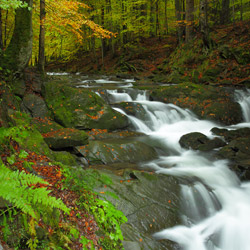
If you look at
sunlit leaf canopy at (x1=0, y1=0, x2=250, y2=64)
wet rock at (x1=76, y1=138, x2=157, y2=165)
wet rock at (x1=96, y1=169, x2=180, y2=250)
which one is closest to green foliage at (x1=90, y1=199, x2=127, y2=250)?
wet rock at (x1=96, y1=169, x2=180, y2=250)

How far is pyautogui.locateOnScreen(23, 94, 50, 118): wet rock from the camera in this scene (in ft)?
28.3

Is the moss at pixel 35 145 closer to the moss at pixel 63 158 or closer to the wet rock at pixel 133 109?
the moss at pixel 63 158

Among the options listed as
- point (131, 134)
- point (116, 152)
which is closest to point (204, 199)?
point (116, 152)

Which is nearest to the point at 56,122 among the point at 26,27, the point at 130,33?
the point at 26,27

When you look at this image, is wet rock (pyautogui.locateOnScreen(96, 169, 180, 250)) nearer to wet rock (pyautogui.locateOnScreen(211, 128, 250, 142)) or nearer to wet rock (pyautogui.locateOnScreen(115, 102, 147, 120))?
wet rock (pyautogui.locateOnScreen(211, 128, 250, 142))

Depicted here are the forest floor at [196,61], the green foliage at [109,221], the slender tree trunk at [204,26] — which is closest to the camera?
the green foliage at [109,221]

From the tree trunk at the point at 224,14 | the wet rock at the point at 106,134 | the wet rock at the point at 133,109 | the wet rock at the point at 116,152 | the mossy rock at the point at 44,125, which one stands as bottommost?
the wet rock at the point at 116,152

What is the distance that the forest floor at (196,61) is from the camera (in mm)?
14727

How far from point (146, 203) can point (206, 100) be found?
9143 mm

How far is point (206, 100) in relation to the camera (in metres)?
12.4

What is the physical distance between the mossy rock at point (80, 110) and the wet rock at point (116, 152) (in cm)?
208

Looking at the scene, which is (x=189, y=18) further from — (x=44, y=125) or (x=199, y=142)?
(x=44, y=125)

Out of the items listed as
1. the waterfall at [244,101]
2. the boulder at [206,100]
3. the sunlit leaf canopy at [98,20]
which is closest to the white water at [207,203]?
the boulder at [206,100]

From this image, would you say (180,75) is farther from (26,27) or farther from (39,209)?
(39,209)
